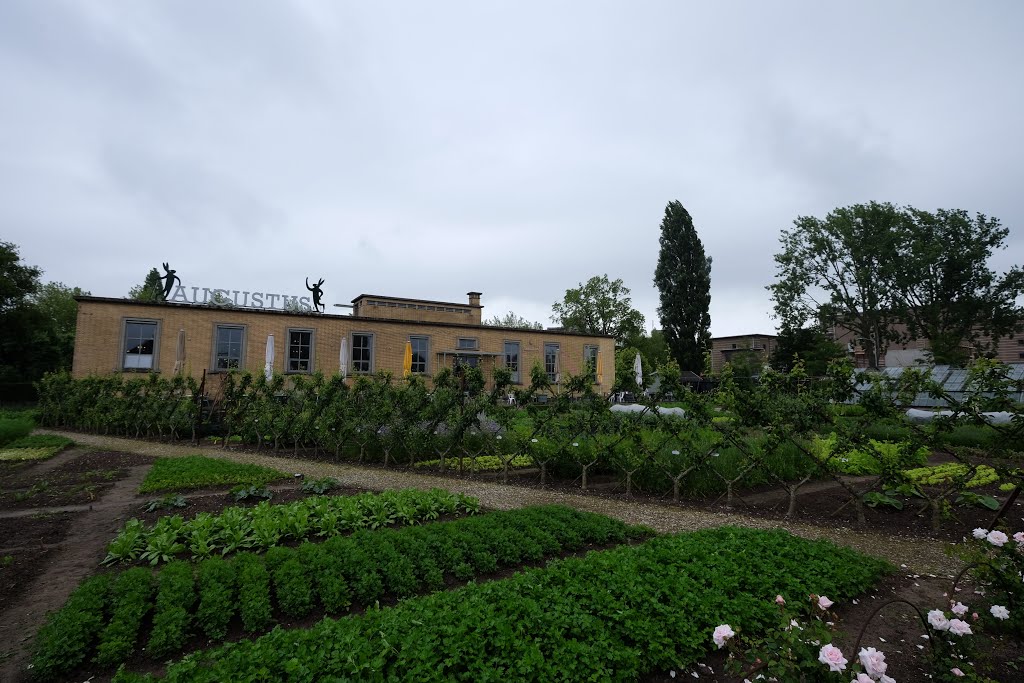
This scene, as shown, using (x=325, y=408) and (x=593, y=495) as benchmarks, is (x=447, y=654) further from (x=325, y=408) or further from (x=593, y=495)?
(x=325, y=408)

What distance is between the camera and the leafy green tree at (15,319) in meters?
26.5

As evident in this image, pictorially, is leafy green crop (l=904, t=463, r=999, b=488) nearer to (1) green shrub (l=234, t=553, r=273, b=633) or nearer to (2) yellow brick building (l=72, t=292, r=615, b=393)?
(1) green shrub (l=234, t=553, r=273, b=633)

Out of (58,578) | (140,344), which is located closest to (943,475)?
(58,578)

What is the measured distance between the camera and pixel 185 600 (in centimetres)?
369

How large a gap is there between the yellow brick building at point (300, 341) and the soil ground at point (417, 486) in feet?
24.2

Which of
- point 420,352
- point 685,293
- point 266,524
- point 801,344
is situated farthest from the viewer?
point 685,293

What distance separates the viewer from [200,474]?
29.0 ft

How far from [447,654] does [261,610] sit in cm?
163

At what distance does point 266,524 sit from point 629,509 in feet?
15.1

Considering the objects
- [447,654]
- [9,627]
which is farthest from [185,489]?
[447,654]

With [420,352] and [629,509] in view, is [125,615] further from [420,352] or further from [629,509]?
[420,352]

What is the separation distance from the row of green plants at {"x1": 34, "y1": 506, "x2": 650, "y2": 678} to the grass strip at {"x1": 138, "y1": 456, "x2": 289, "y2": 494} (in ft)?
13.2

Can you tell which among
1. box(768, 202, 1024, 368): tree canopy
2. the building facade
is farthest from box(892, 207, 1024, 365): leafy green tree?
the building facade

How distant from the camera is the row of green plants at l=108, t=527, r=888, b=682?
9.18 ft
